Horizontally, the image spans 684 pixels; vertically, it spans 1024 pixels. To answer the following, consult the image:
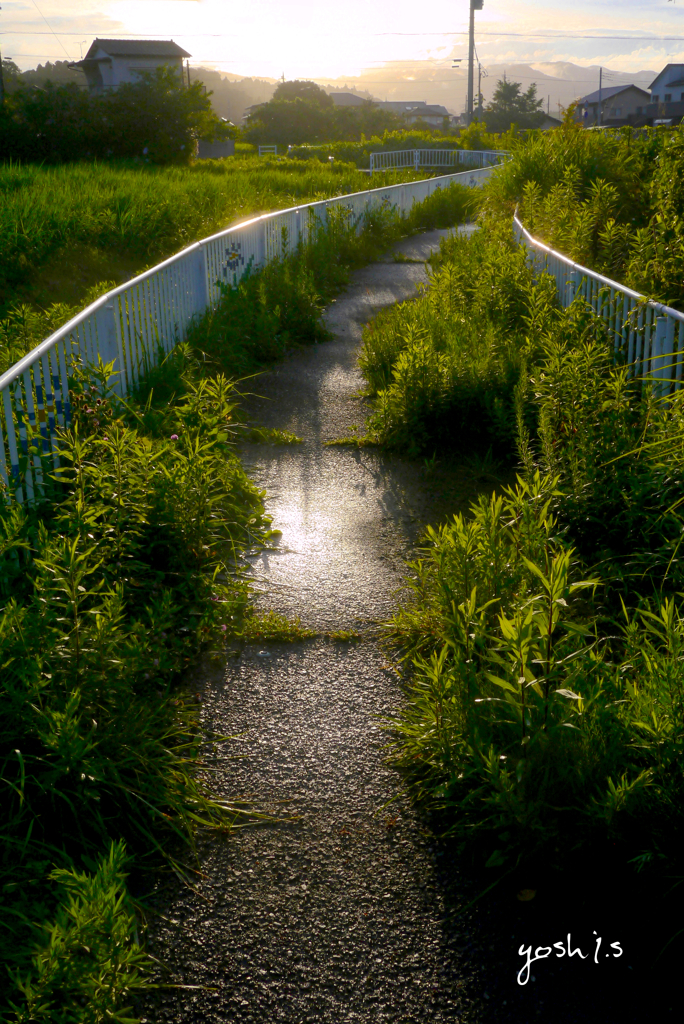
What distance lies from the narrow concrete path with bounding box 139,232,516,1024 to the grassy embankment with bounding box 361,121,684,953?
0.18m

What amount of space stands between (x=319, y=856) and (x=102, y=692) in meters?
0.89

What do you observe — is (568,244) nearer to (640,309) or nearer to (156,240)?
(640,309)

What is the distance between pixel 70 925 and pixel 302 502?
342 cm

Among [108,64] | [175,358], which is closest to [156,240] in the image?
[175,358]

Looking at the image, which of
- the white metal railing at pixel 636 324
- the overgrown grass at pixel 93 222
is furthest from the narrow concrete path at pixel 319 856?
the overgrown grass at pixel 93 222

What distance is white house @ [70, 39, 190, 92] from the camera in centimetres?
6219

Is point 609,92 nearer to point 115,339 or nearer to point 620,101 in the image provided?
point 620,101

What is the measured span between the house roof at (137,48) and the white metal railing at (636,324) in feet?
218

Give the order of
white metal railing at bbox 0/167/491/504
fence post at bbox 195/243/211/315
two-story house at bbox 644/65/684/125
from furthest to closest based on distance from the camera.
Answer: two-story house at bbox 644/65/684/125
fence post at bbox 195/243/211/315
white metal railing at bbox 0/167/491/504

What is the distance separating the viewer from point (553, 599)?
2.31 meters

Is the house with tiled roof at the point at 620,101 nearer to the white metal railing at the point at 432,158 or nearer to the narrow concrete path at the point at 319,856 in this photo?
the white metal railing at the point at 432,158

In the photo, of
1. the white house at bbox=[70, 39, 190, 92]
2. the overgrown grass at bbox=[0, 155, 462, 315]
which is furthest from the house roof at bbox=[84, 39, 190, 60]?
the overgrown grass at bbox=[0, 155, 462, 315]

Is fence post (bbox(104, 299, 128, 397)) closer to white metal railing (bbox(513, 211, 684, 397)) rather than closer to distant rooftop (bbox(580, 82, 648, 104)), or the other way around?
white metal railing (bbox(513, 211, 684, 397))
